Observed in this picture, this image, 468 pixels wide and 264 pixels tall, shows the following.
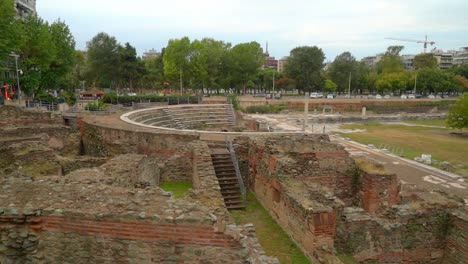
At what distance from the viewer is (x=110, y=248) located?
504 cm

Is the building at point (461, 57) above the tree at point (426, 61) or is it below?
above

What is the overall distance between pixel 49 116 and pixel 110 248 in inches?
841

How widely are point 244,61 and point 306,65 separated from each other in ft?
59.1

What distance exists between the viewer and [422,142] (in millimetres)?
32750

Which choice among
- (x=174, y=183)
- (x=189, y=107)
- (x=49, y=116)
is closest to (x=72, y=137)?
(x=49, y=116)

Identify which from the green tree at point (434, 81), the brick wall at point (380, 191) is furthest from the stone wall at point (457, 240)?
the green tree at point (434, 81)

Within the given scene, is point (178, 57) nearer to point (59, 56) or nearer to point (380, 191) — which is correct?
point (59, 56)

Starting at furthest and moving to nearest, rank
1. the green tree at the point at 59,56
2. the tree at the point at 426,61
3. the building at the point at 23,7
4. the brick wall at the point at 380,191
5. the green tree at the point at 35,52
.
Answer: the tree at the point at 426,61 → the building at the point at 23,7 → the green tree at the point at 59,56 → the green tree at the point at 35,52 → the brick wall at the point at 380,191

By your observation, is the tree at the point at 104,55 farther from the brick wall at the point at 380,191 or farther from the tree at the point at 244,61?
the brick wall at the point at 380,191

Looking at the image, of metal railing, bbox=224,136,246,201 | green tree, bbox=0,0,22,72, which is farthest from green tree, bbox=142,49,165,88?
metal railing, bbox=224,136,246,201

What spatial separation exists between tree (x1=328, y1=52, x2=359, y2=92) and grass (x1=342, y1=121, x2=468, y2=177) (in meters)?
35.9

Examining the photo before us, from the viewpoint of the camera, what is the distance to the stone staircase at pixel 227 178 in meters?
11.1

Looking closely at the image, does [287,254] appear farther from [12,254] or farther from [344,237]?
[12,254]

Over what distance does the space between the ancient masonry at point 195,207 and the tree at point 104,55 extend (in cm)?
4213
